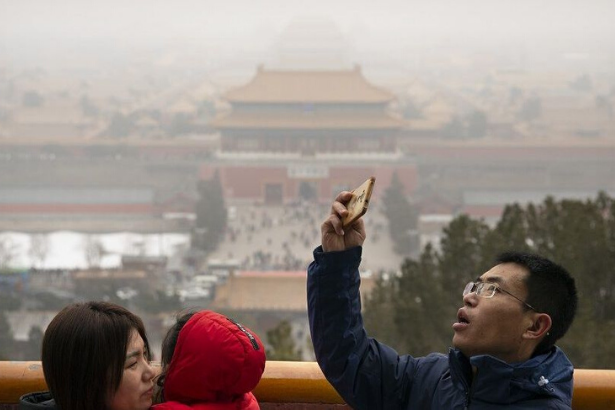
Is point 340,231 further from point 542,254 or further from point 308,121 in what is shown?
point 308,121

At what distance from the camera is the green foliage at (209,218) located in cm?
2064

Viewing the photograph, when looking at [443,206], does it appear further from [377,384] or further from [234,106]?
[377,384]

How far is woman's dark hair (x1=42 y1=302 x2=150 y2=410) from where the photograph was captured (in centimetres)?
112

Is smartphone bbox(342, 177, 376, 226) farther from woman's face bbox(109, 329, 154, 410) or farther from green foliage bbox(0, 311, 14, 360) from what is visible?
green foliage bbox(0, 311, 14, 360)

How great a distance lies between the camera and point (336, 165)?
80.5ft

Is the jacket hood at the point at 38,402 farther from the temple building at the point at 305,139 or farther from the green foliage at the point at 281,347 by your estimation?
the temple building at the point at 305,139

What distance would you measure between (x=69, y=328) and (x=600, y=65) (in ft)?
144

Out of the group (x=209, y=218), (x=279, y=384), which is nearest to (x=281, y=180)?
(x=209, y=218)

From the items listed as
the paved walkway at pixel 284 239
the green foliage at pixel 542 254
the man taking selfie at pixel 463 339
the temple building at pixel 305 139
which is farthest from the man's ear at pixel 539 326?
the temple building at pixel 305 139

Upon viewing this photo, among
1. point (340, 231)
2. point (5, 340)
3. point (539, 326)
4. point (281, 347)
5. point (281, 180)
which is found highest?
point (340, 231)

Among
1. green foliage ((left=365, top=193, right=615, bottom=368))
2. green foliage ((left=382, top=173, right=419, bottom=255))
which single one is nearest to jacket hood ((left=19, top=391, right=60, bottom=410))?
green foliage ((left=365, top=193, right=615, bottom=368))

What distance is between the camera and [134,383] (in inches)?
45.8

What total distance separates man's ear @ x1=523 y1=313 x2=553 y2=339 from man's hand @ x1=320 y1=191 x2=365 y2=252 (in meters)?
0.20

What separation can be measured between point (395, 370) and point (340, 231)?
0.18m
